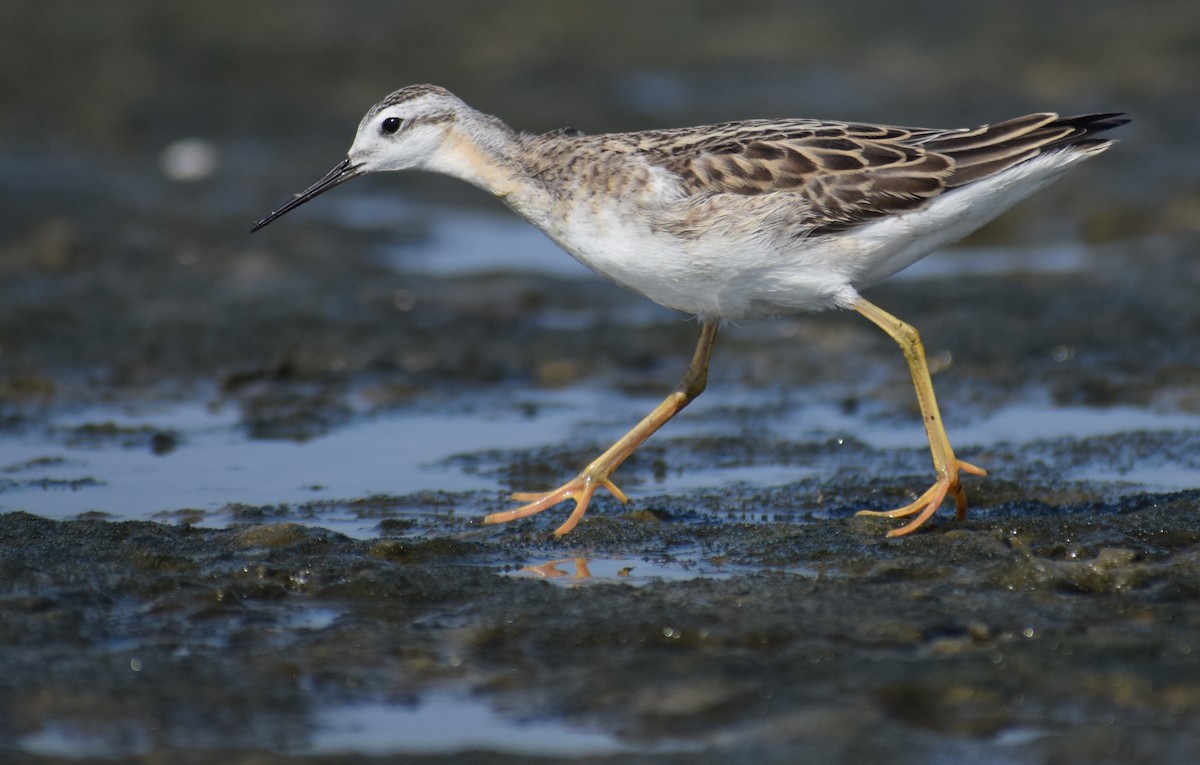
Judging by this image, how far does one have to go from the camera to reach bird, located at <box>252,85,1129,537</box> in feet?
26.6

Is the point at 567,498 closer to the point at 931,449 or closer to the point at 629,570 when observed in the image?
the point at 629,570

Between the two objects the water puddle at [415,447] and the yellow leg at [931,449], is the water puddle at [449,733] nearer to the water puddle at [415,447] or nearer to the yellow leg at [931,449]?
the water puddle at [415,447]

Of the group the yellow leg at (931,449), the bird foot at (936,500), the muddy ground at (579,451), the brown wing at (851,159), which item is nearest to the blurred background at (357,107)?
the muddy ground at (579,451)

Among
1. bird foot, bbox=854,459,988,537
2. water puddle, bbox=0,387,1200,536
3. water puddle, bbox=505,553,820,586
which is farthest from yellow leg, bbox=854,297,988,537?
water puddle, bbox=0,387,1200,536

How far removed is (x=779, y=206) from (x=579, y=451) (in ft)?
8.32

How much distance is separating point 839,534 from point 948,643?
5.32 feet

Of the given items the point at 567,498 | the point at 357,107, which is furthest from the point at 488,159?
the point at 357,107

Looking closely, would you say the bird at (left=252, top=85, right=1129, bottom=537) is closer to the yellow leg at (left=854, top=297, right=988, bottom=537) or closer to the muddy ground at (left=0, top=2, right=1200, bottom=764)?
the yellow leg at (left=854, top=297, right=988, bottom=537)

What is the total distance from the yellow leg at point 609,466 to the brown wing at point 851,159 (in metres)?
1.05

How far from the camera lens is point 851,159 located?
8367 mm

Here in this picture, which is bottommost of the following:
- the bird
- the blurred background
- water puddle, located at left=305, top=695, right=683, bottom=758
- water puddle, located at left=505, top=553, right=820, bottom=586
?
water puddle, located at left=305, top=695, right=683, bottom=758

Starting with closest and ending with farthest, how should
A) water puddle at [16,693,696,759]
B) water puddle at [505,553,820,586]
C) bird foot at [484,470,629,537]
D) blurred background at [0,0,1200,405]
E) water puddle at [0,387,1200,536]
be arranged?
water puddle at [16,693,696,759]
water puddle at [505,553,820,586]
bird foot at [484,470,629,537]
water puddle at [0,387,1200,536]
blurred background at [0,0,1200,405]

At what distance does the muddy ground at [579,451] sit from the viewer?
589 centimetres

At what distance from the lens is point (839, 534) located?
793 cm
